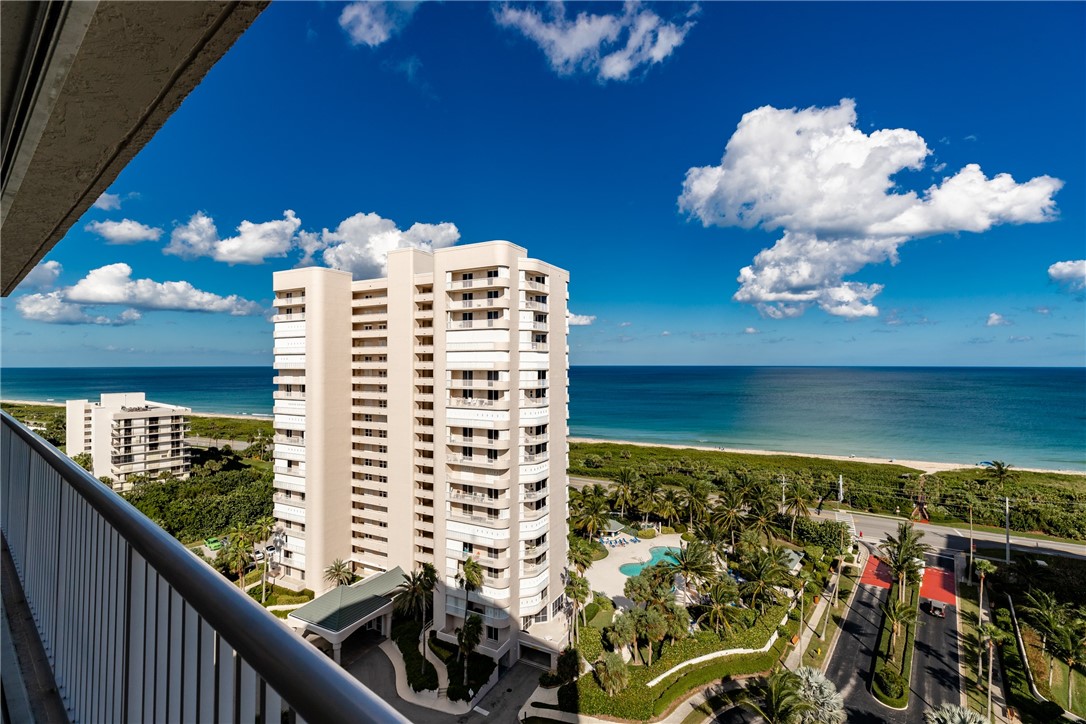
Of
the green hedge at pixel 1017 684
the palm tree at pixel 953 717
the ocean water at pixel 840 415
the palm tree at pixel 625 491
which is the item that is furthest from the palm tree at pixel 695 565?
the ocean water at pixel 840 415

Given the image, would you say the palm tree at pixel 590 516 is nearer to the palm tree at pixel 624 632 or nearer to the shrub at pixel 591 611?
the shrub at pixel 591 611

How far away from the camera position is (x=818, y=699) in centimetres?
1180

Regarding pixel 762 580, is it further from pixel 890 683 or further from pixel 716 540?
pixel 716 540

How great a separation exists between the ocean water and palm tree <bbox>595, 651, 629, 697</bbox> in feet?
160

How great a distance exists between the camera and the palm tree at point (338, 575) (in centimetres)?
1833

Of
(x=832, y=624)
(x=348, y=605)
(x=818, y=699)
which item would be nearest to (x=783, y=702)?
(x=818, y=699)

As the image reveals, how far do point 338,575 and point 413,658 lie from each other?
189 inches

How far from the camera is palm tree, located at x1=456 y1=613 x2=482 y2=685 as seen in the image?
1393cm

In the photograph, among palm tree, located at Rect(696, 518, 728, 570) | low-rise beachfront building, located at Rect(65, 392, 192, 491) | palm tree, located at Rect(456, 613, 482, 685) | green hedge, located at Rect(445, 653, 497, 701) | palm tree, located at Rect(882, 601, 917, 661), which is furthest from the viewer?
low-rise beachfront building, located at Rect(65, 392, 192, 491)

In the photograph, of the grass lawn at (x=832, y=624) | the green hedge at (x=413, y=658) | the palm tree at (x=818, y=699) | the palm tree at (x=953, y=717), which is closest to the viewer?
the palm tree at (x=953, y=717)

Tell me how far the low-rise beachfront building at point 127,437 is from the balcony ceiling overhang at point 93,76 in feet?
119

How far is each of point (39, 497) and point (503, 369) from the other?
12.0 m

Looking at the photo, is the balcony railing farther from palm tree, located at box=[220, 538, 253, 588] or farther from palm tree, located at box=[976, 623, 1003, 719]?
palm tree, located at box=[976, 623, 1003, 719]

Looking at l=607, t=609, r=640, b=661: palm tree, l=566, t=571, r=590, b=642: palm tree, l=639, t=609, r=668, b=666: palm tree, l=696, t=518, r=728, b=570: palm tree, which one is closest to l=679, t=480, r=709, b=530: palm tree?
l=696, t=518, r=728, b=570: palm tree
